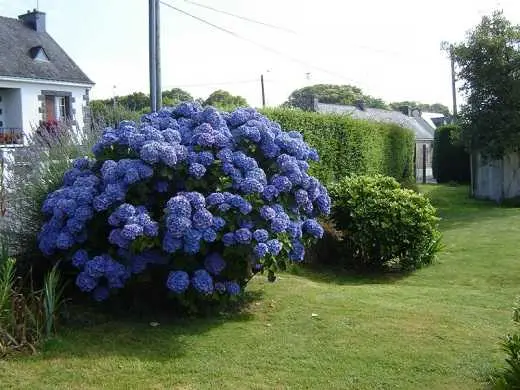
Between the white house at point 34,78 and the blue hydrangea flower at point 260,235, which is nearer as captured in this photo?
the blue hydrangea flower at point 260,235

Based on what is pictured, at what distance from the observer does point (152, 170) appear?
5402 mm

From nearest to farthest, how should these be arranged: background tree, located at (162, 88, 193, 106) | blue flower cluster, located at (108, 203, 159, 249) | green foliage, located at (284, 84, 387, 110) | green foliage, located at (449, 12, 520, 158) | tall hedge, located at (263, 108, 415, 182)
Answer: blue flower cluster, located at (108, 203, 159, 249), background tree, located at (162, 88, 193, 106), tall hedge, located at (263, 108, 415, 182), green foliage, located at (449, 12, 520, 158), green foliage, located at (284, 84, 387, 110)

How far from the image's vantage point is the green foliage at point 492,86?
18.8m

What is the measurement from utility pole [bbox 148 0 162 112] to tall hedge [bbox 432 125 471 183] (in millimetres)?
20742

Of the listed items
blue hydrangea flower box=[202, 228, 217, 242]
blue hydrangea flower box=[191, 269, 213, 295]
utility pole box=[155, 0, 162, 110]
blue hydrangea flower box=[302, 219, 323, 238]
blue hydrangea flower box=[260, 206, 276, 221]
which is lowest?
blue hydrangea flower box=[191, 269, 213, 295]

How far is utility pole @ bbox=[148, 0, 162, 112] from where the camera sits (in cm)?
956

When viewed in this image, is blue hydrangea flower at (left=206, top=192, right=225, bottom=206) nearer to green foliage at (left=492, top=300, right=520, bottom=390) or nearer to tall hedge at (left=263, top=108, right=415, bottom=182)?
green foliage at (left=492, top=300, right=520, bottom=390)

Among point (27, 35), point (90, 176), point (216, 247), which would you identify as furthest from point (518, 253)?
point (27, 35)

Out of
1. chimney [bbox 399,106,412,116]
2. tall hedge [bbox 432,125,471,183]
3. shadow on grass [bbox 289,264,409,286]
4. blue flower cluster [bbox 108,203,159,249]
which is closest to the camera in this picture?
blue flower cluster [bbox 108,203,159,249]

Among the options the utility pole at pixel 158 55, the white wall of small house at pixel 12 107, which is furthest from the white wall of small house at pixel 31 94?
the utility pole at pixel 158 55

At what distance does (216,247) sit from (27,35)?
31102 millimetres

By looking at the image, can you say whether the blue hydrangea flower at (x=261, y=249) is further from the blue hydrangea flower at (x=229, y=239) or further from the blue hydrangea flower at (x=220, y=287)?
the blue hydrangea flower at (x=220, y=287)

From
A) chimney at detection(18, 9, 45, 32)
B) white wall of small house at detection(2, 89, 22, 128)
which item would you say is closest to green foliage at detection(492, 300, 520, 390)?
white wall of small house at detection(2, 89, 22, 128)

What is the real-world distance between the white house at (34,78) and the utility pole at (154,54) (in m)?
21.0
